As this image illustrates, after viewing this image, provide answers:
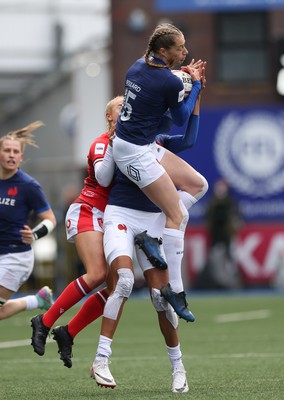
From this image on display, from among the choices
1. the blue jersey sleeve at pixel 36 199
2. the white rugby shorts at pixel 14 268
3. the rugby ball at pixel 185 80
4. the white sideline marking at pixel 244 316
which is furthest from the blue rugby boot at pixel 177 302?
the white sideline marking at pixel 244 316

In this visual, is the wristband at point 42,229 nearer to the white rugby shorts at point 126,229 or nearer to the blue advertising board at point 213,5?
the white rugby shorts at point 126,229

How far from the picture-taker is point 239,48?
25422 millimetres

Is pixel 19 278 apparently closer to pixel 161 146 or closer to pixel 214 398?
pixel 161 146

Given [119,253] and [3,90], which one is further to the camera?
[3,90]

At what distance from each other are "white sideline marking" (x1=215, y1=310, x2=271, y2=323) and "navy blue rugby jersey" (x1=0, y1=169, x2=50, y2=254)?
6015 mm

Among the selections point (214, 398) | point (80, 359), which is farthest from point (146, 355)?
point (214, 398)

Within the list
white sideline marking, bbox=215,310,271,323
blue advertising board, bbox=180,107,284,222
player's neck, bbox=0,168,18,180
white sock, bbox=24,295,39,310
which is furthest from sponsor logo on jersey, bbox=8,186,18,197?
blue advertising board, bbox=180,107,284,222

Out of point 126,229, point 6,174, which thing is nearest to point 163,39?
point 126,229

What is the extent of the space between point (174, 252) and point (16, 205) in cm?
225

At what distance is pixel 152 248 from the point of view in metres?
8.32

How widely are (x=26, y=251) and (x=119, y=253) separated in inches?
96.4

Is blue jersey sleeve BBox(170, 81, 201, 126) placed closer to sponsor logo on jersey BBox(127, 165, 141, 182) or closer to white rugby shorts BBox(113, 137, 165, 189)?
white rugby shorts BBox(113, 137, 165, 189)

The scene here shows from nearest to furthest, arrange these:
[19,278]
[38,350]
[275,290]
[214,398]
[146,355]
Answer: [214,398] → [38,350] → [19,278] → [146,355] → [275,290]

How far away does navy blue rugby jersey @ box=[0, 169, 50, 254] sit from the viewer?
1044cm
